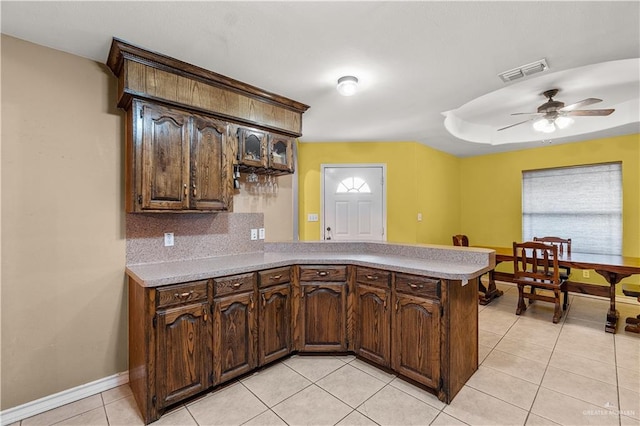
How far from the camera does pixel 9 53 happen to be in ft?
5.90

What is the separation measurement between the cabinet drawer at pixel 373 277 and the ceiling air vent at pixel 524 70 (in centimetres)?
192

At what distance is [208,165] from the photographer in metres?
2.33

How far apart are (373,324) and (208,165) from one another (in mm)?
1899

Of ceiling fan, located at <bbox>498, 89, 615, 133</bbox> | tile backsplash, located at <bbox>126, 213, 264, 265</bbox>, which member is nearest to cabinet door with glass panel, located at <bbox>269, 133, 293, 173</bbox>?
tile backsplash, located at <bbox>126, 213, 264, 265</bbox>

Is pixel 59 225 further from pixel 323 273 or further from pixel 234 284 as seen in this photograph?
pixel 323 273

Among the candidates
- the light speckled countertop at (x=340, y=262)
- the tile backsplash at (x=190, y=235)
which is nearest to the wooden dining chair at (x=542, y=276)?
the light speckled countertop at (x=340, y=262)

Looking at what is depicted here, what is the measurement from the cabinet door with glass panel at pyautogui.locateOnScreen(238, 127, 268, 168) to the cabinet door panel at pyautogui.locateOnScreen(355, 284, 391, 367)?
1459mm

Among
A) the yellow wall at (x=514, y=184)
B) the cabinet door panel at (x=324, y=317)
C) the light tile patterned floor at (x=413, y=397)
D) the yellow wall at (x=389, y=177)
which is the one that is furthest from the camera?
the yellow wall at (x=389, y=177)

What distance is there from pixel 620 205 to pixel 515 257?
214cm

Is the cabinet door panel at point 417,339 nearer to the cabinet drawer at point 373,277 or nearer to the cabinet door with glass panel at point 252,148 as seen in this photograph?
the cabinet drawer at point 373,277

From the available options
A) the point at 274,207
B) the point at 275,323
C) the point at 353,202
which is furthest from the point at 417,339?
the point at 353,202

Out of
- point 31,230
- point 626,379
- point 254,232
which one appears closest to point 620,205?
point 626,379

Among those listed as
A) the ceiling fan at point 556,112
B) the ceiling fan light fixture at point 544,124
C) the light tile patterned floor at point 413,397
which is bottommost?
the light tile patterned floor at point 413,397

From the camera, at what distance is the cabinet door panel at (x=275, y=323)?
7.47 ft
